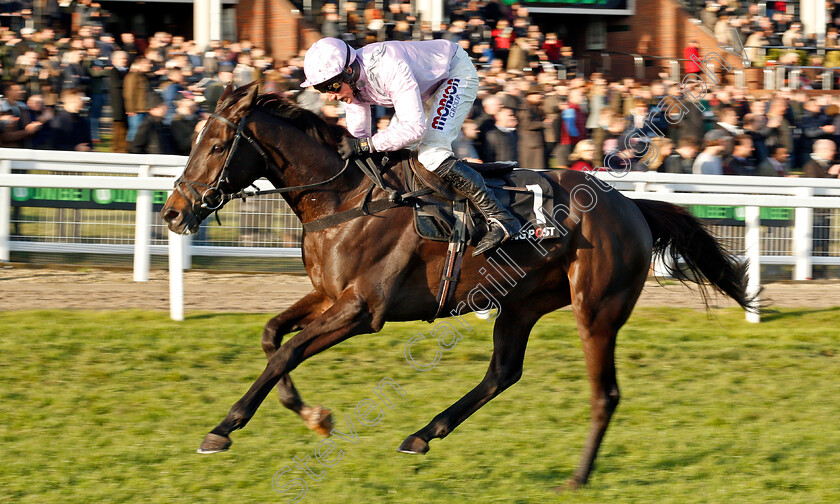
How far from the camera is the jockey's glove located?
430cm

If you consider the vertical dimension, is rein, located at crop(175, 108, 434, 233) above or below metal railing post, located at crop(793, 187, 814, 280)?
above

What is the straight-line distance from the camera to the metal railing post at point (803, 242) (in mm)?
7879

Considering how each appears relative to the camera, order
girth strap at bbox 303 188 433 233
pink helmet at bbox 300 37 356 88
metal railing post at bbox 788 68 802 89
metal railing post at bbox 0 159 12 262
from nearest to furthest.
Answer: pink helmet at bbox 300 37 356 88, girth strap at bbox 303 188 433 233, metal railing post at bbox 0 159 12 262, metal railing post at bbox 788 68 802 89

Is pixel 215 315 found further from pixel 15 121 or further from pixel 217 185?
pixel 15 121

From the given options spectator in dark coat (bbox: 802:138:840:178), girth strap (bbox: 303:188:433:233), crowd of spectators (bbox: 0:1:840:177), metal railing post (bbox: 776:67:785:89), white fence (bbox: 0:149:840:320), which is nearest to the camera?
girth strap (bbox: 303:188:433:233)

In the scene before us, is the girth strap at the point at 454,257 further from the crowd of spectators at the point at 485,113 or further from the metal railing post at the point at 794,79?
the metal railing post at the point at 794,79

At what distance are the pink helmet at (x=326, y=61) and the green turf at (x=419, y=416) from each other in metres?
1.62

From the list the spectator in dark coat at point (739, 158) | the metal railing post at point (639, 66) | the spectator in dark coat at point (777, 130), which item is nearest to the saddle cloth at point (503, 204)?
the spectator in dark coat at point (739, 158)

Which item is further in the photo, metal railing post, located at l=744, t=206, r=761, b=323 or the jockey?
metal railing post, located at l=744, t=206, r=761, b=323

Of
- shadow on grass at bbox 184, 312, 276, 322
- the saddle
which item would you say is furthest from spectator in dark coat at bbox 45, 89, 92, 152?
the saddle

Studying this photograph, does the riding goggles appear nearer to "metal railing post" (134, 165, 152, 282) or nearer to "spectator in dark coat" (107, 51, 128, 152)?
"metal railing post" (134, 165, 152, 282)

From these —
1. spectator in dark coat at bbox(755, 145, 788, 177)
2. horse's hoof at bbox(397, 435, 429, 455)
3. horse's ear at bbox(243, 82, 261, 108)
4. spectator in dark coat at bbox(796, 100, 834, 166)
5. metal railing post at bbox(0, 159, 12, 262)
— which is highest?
horse's ear at bbox(243, 82, 261, 108)

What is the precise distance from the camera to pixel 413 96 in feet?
13.4

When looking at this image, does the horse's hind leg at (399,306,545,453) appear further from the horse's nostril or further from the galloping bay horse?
the horse's nostril
